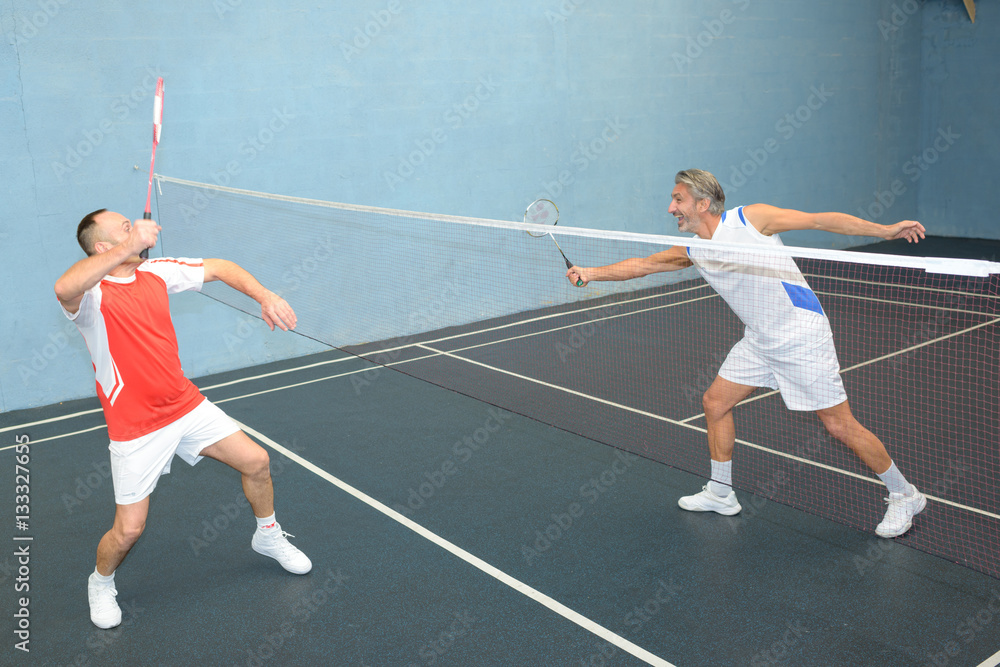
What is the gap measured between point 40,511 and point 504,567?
2956 millimetres

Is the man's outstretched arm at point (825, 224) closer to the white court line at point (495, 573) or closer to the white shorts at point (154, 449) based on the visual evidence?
the white court line at point (495, 573)

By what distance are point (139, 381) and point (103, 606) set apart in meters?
1.08

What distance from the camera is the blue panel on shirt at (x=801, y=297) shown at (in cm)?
412

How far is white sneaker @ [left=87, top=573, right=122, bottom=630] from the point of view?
12.2ft

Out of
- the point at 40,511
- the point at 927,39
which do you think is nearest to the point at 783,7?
the point at 927,39

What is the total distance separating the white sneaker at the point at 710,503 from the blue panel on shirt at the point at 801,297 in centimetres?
114

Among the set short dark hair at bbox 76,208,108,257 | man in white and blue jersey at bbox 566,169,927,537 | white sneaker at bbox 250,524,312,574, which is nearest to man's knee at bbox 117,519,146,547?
white sneaker at bbox 250,524,312,574

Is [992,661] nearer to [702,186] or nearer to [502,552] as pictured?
[502,552]

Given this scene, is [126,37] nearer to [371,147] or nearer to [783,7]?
[371,147]

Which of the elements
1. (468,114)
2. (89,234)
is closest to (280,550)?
(89,234)

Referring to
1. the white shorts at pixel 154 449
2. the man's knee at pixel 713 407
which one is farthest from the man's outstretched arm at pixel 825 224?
the white shorts at pixel 154 449

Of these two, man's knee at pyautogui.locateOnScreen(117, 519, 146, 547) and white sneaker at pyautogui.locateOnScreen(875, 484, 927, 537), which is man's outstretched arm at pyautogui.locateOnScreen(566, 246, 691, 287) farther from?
man's knee at pyautogui.locateOnScreen(117, 519, 146, 547)

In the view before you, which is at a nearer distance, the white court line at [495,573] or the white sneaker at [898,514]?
the white court line at [495,573]

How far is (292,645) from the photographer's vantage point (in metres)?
3.54
